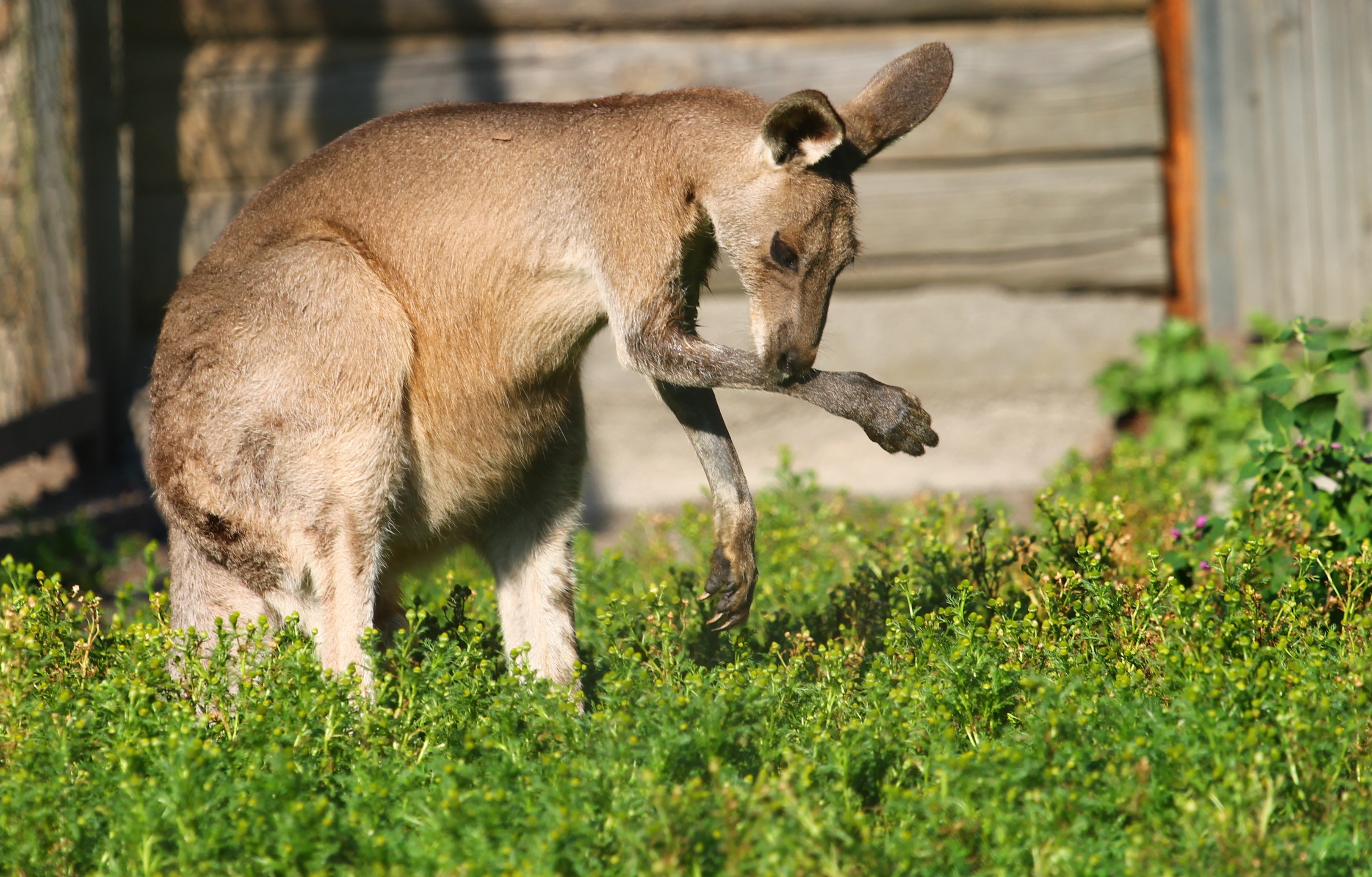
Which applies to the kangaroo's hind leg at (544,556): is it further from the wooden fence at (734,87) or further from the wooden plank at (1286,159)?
the wooden plank at (1286,159)

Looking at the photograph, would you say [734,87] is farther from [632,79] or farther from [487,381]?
[487,381]

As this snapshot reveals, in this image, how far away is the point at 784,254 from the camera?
364 cm

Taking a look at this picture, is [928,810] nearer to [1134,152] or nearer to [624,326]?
[624,326]

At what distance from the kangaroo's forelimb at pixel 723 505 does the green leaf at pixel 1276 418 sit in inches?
65.9

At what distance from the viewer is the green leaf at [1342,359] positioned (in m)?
4.20

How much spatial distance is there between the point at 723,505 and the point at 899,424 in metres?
0.67

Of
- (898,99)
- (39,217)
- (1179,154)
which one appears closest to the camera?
(898,99)

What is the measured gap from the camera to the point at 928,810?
2.62 metres

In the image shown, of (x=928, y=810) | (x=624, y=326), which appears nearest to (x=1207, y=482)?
(x=624, y=326)

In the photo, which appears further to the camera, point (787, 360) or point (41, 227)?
point (41, 227)

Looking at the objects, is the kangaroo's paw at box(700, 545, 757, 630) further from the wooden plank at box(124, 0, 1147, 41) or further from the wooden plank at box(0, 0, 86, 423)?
the wooden plank at box(0, 0, 86, 423)

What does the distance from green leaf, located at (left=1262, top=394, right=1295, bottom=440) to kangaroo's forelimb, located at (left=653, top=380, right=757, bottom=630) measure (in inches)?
65.9

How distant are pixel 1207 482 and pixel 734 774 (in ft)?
15.1

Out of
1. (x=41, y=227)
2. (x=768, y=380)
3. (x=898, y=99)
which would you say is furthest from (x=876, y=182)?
(x=41, y=227)
